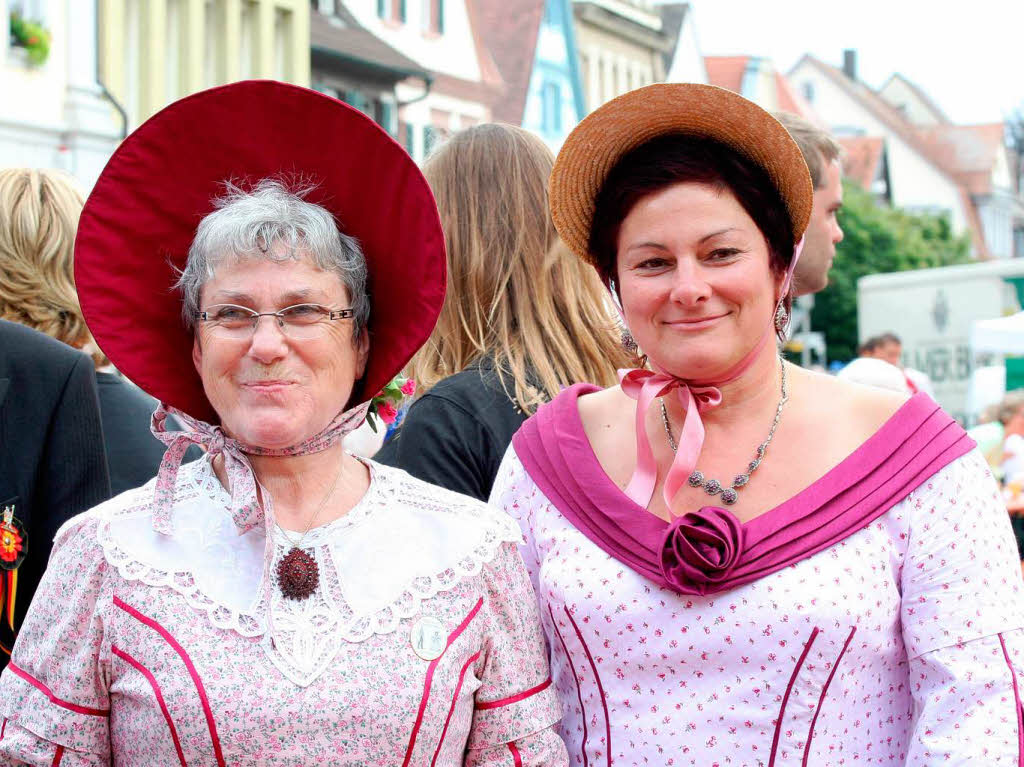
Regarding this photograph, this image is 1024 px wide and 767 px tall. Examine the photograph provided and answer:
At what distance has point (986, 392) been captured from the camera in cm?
1530

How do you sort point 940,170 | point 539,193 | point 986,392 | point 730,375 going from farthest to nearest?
point 940,170
point 986,392
point 539,193
point 730,375

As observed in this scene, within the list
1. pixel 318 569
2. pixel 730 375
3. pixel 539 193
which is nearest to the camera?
pixel 318 569

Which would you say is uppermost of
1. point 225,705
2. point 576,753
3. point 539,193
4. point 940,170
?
point 940,170

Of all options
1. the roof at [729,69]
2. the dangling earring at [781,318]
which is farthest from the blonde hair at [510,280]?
the roof at [729,69]

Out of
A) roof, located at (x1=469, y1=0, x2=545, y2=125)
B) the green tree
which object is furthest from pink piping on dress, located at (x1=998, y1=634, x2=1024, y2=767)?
the green tree

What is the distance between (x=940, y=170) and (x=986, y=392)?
205 feet

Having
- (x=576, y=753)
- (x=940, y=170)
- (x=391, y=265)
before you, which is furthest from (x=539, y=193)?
(x=940, y=170)

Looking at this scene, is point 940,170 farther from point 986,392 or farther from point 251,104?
point 251,104

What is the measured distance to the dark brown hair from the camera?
109 inches

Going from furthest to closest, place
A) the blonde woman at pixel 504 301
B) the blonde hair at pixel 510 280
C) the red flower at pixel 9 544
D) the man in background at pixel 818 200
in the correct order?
the man in background at pixel 818 200 → the blonde hair at pixel 510 280 → the blonde woman at pixel 504 301 → the red flower at pixel 9 544

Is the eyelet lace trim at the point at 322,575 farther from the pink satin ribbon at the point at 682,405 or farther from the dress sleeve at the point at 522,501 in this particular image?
the pink satin ribbon at the point at 682,405

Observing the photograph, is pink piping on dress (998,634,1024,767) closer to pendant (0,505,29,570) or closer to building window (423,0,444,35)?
pendant (0,505,29,570)

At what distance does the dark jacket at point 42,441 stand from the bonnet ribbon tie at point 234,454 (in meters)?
0.57

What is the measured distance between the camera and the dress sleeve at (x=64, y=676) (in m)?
2.50
